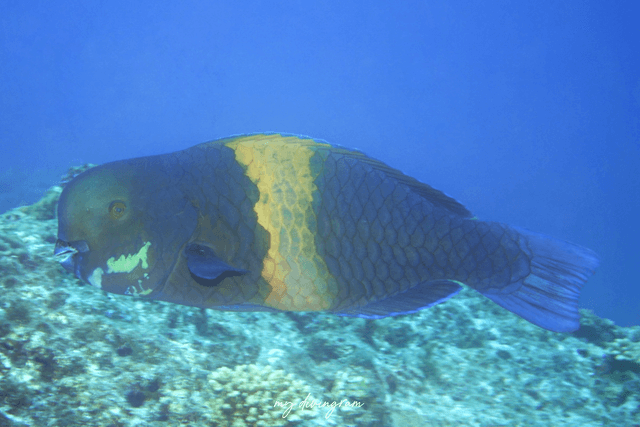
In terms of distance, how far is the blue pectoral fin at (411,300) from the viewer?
6.19 ft

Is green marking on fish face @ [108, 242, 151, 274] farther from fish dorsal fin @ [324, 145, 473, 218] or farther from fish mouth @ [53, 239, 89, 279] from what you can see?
fish dorsal fin @ [324, 145, 473, 218]

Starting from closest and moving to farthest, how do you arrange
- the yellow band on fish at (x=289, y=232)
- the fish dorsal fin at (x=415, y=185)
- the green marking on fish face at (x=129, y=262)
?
1. the green marking on fish face at (x=129, y=262)
2. the yellow band on fish at (x=289, y=232)
3. the fish dorsal fin at (x=415, y=185)

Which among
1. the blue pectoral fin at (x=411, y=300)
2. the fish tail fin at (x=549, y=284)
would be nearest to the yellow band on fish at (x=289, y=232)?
the blue pectoral fin at (x=411, y=300)

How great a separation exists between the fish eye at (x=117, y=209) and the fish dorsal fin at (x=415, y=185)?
1.25 meters

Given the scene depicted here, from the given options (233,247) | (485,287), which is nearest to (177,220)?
(233,247)

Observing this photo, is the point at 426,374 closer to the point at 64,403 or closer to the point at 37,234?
the point at 64,403

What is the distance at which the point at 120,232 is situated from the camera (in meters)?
1.77

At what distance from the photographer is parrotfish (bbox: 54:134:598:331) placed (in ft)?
5.85

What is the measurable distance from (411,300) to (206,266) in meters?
1.18

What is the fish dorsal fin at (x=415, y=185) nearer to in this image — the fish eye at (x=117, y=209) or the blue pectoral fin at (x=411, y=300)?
the blue pectoral fin at (x=411, y=300)

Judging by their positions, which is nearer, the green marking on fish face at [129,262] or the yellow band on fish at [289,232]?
the green marking on fish face at [129,262]

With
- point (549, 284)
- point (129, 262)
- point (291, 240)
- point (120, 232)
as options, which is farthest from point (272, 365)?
point (549, 284)

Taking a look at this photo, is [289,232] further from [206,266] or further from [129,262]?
[129,262]

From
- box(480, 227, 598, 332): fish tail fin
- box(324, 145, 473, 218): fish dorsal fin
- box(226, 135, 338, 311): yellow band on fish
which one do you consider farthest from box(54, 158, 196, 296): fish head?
box(480, 227, 598, 332): fish tail fin
